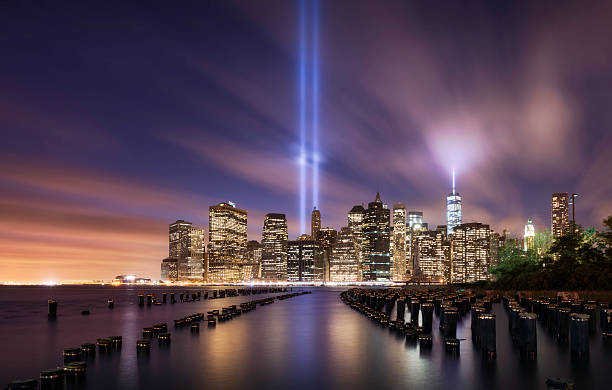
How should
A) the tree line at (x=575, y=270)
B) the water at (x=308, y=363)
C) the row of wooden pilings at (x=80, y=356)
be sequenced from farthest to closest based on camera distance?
the tree line at (x=575, y=270), the water at (x=308, y=363), the row of wooden pilings at (x=80, y=356)

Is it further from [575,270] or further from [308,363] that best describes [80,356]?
[575,270]

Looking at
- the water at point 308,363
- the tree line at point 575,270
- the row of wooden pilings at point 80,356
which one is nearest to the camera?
the row of wooden pilings at point 80,356

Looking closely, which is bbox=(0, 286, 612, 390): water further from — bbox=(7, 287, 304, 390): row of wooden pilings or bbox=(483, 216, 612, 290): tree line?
bbox=(483, 216, 612, 290): tree line

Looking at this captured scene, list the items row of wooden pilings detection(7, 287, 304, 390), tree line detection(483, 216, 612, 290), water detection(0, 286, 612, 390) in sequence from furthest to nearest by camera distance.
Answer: tree line detection(483, 216, 612, 290) < water detection(0, 286, 612, 390) < row of wooden pilings detection(7, 287, 304, 390)

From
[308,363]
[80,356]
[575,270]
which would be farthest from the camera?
[575,270]

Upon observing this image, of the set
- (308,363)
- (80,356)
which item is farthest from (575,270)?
(80,356)

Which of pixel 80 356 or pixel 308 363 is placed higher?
pixel 80 356

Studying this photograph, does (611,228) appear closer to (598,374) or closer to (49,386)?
(598,374)

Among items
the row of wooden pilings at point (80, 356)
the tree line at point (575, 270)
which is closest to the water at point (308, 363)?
the row of wooden pilings at point (80, 356)

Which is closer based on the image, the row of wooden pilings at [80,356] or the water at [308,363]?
the row of wooden pilings at [80,356]

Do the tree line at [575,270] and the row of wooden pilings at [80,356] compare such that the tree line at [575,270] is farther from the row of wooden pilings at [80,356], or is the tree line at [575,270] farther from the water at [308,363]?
the row of wooden pilings at [80,356]

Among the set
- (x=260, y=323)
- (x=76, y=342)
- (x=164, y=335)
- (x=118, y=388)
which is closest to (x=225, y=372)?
(x=118, y=388)

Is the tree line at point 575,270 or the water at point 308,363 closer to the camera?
the water at point 308,363

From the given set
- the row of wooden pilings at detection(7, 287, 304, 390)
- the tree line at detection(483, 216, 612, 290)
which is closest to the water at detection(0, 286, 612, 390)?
the row of wooden pilings at detection(7, 287, 304, 390)
